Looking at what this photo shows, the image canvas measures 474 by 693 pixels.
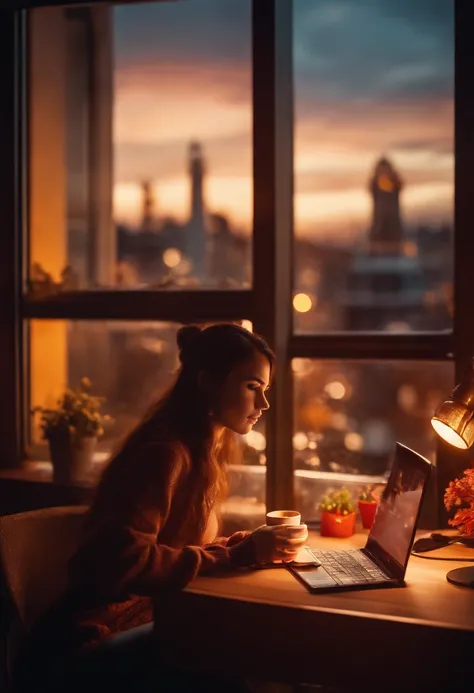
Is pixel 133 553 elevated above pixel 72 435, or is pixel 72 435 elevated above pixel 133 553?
pixel 72 435

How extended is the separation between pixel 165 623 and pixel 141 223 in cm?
162

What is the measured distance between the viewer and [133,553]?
5.92 feet

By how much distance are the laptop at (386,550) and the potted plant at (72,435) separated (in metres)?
0.98

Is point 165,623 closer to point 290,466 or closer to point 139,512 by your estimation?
point 139,512

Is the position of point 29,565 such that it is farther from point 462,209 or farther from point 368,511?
point 462,209

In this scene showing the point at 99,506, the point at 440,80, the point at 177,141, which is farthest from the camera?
the point at 177,141

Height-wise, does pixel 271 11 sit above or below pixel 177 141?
above

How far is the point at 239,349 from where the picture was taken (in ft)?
6.87

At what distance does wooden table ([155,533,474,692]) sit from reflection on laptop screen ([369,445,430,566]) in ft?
0.33

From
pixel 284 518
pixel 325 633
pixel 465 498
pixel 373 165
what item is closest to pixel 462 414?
pixel 465 498

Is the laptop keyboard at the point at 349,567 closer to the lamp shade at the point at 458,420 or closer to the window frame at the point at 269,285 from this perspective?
the lamp shade at the point at 458,420

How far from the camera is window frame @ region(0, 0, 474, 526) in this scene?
8.13 feet

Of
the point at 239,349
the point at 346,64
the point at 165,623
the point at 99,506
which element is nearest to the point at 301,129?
the point at 346,64

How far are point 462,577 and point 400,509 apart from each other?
0.20m
